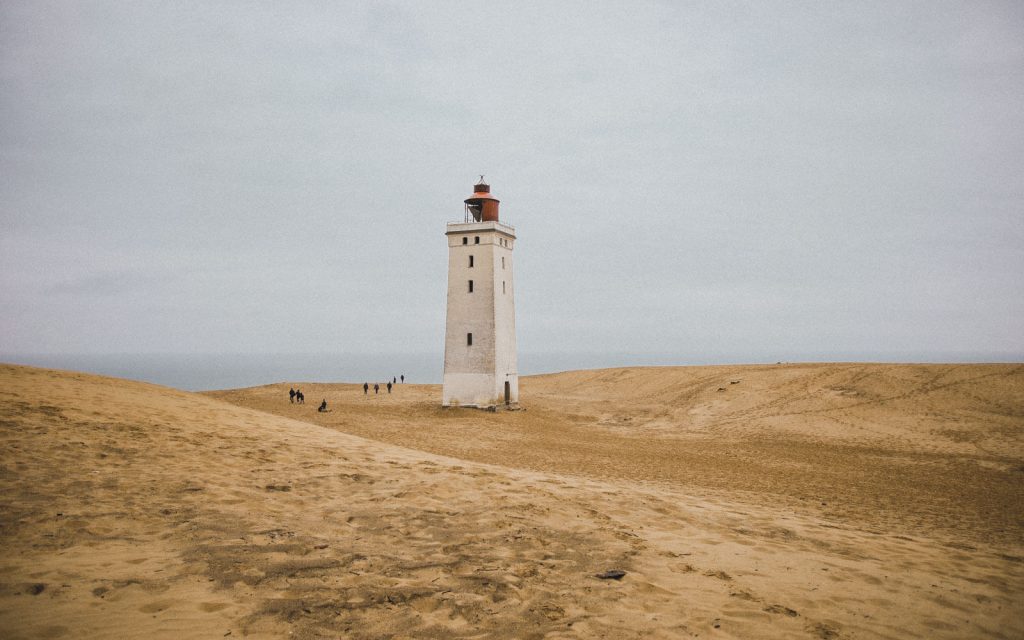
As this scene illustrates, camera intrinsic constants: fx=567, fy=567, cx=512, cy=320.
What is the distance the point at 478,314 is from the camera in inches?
1345

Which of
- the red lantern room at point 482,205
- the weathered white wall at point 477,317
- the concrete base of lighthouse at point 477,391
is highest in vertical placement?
the red lantern room at point 482,205

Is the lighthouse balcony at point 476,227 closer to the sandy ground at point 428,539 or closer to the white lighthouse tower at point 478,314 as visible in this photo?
the white lighthouse tower at point 478,314

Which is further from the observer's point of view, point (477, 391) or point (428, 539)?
point (477, 391)

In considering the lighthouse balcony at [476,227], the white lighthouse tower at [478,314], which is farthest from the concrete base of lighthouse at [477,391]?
the lighthouse balcony at [476,227]

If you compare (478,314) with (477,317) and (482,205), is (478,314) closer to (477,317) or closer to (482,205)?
(477,317)

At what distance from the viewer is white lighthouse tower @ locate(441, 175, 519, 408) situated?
112ft

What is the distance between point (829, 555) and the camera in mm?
8797

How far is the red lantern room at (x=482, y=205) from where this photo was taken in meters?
35.2

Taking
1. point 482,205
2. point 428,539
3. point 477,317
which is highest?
point 482,205

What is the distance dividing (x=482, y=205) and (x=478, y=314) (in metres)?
7.00

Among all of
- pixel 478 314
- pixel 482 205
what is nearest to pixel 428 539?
pixel 478 314

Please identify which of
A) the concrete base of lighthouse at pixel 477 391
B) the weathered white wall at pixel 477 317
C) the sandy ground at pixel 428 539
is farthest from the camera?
the concrete base of lighthouse at pixel 477 391

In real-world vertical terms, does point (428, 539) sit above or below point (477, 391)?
below

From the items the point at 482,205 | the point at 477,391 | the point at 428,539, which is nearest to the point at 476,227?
the point at 482,205
